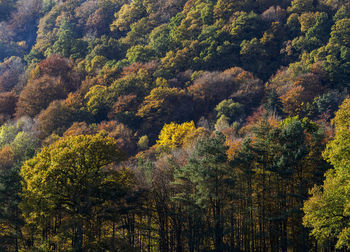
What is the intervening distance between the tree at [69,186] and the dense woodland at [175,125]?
0.12 m

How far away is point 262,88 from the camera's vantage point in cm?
10519

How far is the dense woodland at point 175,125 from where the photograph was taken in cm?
3897

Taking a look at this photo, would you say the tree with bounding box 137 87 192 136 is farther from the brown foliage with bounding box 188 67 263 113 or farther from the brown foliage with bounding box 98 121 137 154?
the brown foliage with bounding box 98 121 137 154

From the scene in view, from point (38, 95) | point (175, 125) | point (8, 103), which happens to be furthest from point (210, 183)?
point (8, 103)

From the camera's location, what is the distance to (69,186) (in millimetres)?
39062

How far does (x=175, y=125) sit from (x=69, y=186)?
51294 millimetres

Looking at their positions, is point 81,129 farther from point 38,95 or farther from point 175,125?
point 38,95

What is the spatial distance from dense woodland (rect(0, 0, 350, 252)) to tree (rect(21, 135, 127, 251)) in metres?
0.12

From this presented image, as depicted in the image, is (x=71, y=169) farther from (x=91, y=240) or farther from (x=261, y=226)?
(x=261, y=226)

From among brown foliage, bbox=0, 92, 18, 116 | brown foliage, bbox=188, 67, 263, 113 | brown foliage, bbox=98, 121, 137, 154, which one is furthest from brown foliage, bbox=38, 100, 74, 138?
brown foliage, bbox=188, 67, 263, 113

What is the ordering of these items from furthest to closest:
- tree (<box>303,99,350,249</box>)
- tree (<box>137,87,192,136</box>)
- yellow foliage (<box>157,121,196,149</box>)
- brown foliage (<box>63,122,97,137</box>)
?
tree (<box>137,87,192,136</box>) < brown foliage (<box>63,122,97,137</box>) < yellow foliage (<box>157,121,196,149</box>) < tree (<box>303,99,350,249</box>)

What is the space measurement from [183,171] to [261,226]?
10794 millimetres

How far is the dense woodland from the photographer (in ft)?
128

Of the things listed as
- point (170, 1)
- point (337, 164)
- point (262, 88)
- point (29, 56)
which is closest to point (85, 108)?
point (262, 88)
